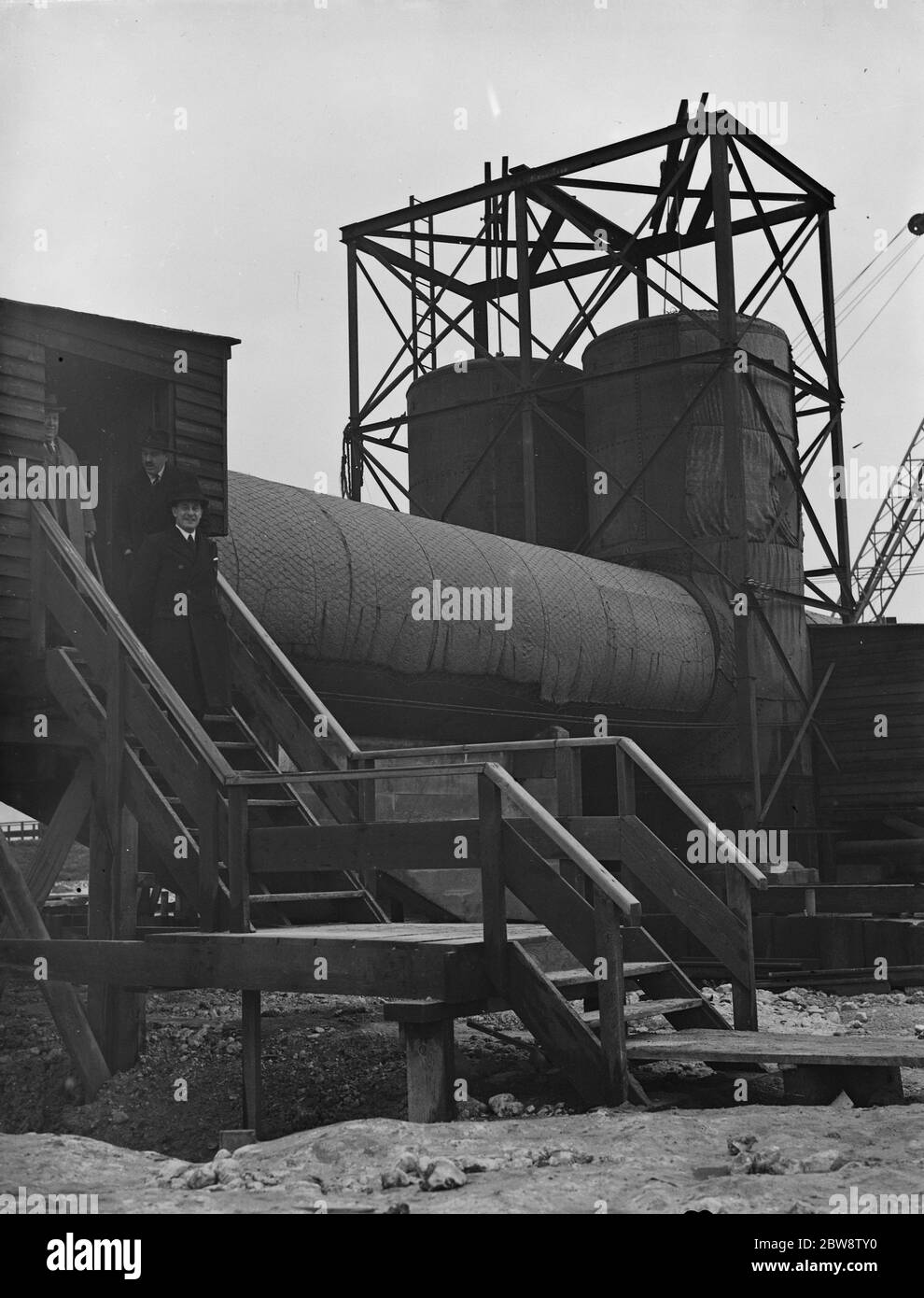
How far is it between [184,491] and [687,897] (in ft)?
13.5

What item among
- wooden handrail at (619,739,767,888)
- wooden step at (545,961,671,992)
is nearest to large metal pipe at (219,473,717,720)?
wooden handrail at (619,739,767,888)

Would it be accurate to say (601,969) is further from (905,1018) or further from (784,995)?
(784,995)

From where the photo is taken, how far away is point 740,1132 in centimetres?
632

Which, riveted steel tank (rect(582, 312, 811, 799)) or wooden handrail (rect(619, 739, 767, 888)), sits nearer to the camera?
wooden handrail (rect(619, 739, 767, 888))

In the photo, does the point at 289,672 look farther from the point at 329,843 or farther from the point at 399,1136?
the point at 399,1136

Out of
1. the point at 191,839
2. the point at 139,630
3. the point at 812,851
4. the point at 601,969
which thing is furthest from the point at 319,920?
the point at 812,851

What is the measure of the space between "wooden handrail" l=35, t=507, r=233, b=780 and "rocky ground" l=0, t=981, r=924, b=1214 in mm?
1807

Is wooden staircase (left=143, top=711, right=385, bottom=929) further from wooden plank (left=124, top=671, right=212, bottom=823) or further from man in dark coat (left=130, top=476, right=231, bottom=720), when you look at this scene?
wooden plank (left=124, top=671, right=212, bottom=823)

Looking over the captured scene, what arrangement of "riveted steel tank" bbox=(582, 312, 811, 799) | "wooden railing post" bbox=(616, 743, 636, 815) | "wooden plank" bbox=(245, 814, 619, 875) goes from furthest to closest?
"riveted steel tank" bbox=(582, 312, 811, 799)
"wooden railing post" bbox=(616, 743, 636, 815)
"wooden plank" bbox=(245, 814, 619, 875)

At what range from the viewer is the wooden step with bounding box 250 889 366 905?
8508 mm

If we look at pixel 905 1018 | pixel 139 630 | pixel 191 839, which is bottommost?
pixel 905 1018

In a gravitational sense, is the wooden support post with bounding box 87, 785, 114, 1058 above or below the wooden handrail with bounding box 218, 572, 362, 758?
below

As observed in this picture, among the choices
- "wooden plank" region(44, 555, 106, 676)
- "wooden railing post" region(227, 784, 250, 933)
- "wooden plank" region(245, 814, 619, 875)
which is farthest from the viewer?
"wooden plank" region(44, 555, 106, 676)
